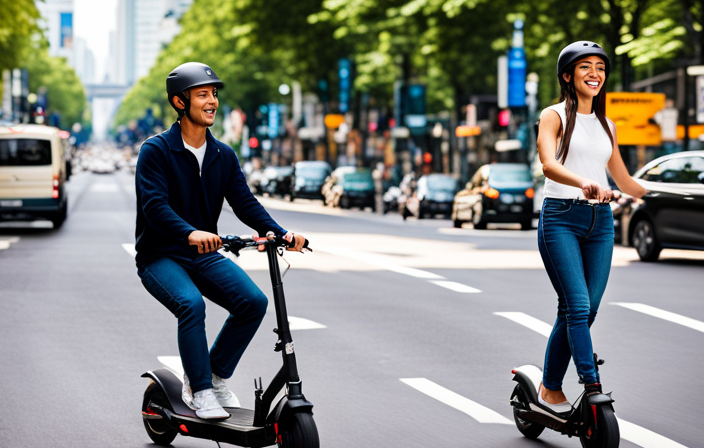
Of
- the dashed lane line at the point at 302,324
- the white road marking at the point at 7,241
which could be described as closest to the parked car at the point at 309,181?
the white road marking at the point at 7,241

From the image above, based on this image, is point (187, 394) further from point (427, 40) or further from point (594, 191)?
point (427, 40)

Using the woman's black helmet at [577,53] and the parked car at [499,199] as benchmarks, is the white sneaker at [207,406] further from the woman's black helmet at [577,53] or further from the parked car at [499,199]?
the parked car at [499,199]

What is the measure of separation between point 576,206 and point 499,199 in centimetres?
2325

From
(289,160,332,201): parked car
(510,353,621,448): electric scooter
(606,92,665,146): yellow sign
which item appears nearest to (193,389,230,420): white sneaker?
(510,353,621,448): electric scooter

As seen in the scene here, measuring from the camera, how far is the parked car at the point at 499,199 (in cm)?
2873

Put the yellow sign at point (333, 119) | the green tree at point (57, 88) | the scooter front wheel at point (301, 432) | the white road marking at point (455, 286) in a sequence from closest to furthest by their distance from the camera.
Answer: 1. the scooter front wheel at point (301, 432)
2. the white road marking at point (455, 286)
3. the yellow sign at point (333, 119)
4. the green tree at point (57, 88)

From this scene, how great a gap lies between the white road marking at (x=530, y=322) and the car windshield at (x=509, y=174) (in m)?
18.2

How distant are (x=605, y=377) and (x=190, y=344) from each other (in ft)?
11.7

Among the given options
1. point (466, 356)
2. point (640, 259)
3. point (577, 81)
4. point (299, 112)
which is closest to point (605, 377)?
point (466, 356)

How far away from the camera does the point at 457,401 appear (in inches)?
284

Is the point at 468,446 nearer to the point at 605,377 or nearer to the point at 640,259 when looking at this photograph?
the point at 605,377

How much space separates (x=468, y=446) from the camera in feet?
19.8

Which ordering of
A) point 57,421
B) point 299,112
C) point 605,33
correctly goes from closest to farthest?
point 57,421, point 605,33, point 299,112

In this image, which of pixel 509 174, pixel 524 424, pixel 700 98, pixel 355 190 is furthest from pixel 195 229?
pixel 355 190
